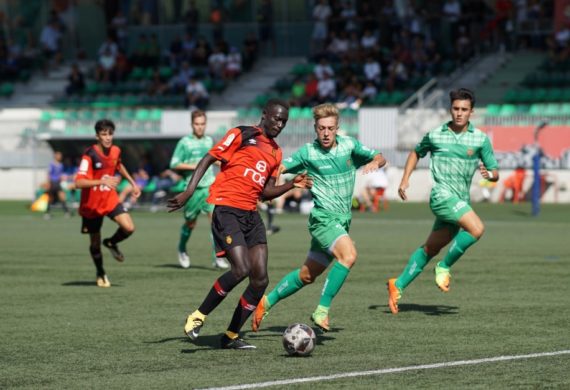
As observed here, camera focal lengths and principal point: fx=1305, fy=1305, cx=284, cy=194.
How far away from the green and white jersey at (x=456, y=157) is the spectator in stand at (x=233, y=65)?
106ft

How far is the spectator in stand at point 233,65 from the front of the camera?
148 ft

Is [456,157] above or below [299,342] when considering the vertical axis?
above

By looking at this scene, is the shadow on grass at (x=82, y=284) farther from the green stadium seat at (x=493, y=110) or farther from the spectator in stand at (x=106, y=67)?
the spectator in stand at (x=106, y=67)

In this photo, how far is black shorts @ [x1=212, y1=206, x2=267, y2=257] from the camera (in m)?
10.2

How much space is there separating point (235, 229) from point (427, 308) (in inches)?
142

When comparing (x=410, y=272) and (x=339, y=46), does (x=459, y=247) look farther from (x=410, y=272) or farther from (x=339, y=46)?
Result: (x=339, y=46)

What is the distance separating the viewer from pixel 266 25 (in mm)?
47562

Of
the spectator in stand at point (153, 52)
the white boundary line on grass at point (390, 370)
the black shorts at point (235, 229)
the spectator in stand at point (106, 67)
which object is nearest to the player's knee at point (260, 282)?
the black shorts at point (235, 229)

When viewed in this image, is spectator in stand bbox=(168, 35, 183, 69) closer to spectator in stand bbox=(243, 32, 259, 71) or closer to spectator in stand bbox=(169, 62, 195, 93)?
spectator in stand bbox=(169, 62, 195, 93)

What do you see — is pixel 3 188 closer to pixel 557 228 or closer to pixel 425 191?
pixel 425 191

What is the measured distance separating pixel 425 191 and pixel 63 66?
62.8 feet

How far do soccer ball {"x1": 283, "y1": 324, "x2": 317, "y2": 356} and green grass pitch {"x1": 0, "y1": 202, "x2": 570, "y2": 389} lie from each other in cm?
9

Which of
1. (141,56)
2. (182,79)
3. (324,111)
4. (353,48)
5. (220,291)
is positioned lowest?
(182,79)

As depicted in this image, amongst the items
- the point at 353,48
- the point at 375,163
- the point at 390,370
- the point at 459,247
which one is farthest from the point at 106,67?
the point at 390,370
